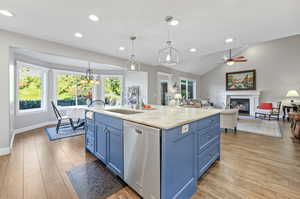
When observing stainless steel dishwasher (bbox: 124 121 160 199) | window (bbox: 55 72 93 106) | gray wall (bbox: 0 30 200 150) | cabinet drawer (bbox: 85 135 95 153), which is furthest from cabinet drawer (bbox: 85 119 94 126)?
window (bbox: 55 72 93 106)

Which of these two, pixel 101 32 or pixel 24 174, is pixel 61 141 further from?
pixel 101 32

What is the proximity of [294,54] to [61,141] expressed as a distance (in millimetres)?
10535

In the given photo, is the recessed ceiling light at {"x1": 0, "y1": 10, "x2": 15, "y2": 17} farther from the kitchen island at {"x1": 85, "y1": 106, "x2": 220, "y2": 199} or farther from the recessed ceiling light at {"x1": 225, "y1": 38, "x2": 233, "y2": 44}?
the recessed ceiling light at {"x1": 225, "y1": 38, "x2": 233, "y2": 44}

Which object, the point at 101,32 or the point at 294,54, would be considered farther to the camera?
the point at 294,54

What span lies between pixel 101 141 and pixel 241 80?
9004 millimetres

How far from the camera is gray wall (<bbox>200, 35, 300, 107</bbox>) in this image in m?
6.45

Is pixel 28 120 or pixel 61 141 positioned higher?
pixel 28 120

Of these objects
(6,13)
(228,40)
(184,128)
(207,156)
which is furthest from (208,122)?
(6,13)

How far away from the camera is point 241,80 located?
317 inches

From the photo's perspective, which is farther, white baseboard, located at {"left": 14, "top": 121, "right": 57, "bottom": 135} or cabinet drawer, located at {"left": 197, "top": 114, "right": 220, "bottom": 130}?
white baseboard, located at {"left": 14, "top": 121, "right": 57, "bottom": 135}

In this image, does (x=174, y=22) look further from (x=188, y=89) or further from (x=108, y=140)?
(x=188, y=89)

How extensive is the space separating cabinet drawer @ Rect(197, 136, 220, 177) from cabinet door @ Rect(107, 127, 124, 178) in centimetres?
104

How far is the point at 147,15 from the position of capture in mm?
2176

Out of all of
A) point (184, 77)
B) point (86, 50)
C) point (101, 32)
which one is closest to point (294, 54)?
point (184, 77)
